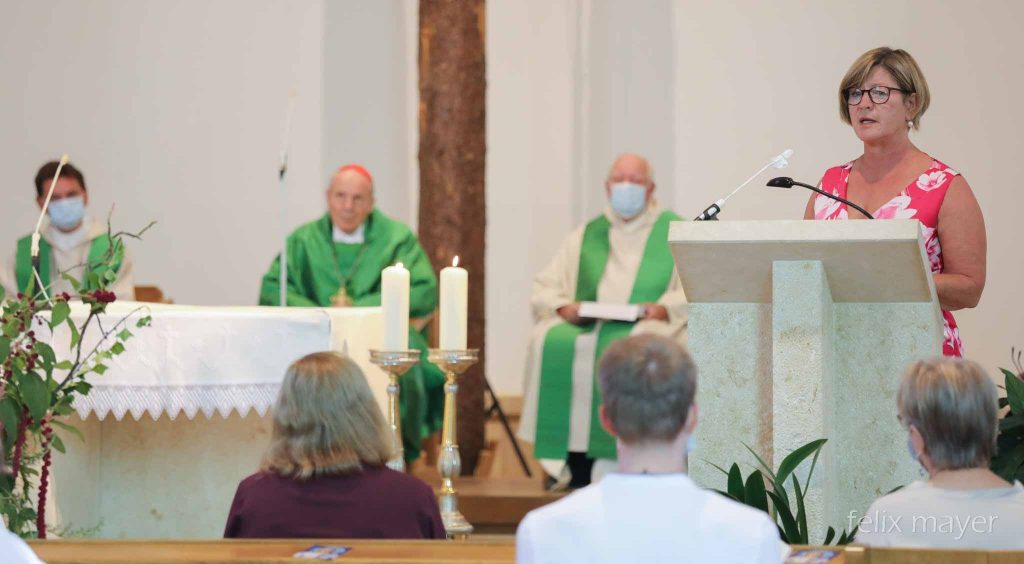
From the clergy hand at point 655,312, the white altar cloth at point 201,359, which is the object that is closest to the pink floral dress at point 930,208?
the white altar cloth at point 201,359

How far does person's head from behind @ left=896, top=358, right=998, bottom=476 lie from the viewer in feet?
7.26

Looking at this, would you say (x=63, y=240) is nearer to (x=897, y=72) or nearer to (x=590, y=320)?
(x=590, y=320)

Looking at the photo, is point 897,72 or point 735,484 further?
point 897,72

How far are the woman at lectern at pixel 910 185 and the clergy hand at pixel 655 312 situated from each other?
265 centimetres

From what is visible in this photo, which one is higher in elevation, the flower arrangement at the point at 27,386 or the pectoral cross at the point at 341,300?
the pectoral cross at the point at 341,300

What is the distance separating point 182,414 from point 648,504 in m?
3.03

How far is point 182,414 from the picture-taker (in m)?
4.62

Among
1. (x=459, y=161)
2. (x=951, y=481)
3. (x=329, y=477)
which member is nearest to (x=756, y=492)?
(x=951, y=481)

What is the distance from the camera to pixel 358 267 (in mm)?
6469

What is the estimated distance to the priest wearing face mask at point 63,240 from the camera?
19.7 ft

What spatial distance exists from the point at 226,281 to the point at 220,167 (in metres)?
0.63

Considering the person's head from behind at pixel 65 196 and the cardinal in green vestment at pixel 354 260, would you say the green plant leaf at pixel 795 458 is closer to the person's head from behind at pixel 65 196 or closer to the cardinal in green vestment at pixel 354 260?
the cardinal in green vestment at pixel 354 260

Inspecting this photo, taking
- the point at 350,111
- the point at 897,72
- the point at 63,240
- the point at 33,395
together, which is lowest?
the point at 33,395

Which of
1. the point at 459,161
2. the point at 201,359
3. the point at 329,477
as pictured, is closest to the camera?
the point at 329,477
